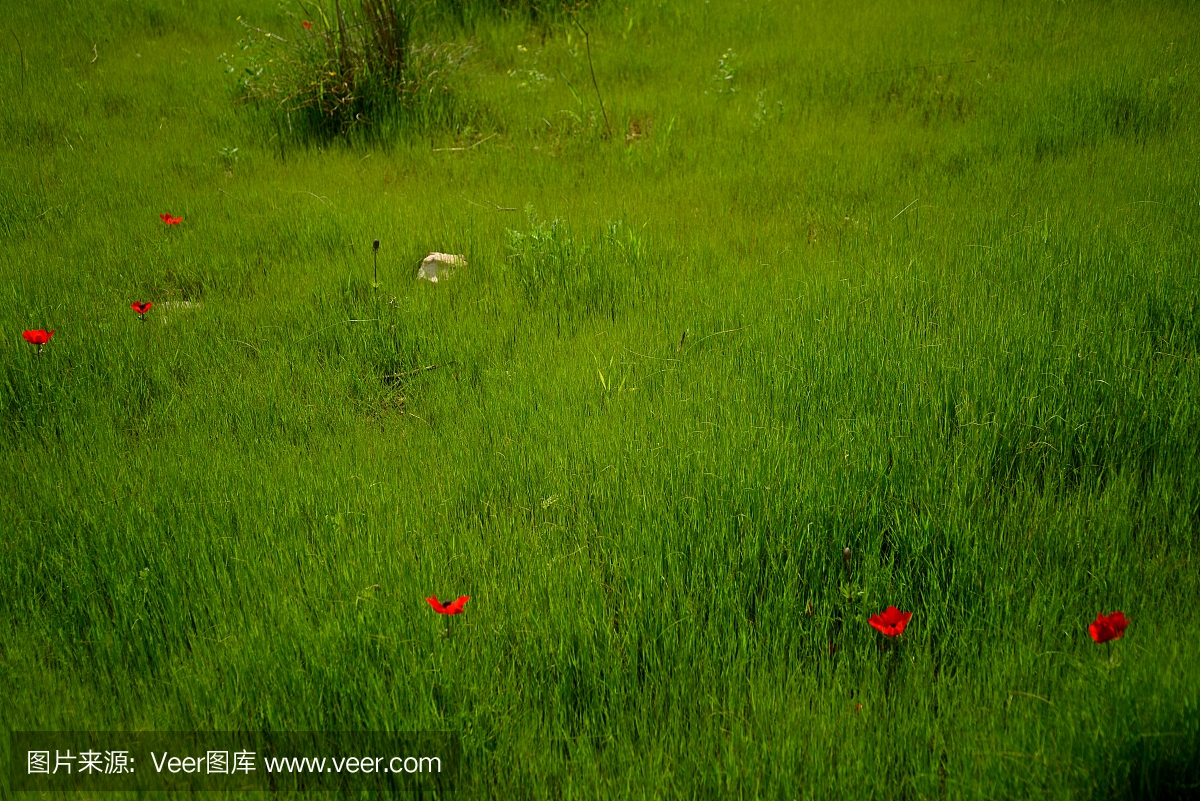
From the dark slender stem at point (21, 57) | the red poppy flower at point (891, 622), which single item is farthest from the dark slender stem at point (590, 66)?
the red poppy flower at point (891, 622)

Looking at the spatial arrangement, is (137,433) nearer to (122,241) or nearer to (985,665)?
(122,241)

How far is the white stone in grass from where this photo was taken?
164 inches

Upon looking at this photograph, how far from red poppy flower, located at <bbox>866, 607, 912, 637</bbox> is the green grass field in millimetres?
149

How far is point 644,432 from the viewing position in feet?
9.44

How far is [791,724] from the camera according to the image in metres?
1.84

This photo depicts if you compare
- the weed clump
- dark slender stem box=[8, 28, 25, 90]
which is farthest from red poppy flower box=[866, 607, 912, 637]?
dark slender stem box=[8, 28, 25, 90]

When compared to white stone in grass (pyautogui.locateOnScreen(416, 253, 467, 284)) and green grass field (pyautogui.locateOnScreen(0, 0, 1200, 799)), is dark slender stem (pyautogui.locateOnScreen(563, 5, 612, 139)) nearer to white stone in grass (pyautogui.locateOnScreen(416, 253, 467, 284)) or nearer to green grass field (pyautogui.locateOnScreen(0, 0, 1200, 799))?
green grass field (pyautogui.locateOnScreen(0, 0, 1200, 799))

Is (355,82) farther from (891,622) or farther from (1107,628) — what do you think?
(1107,628)

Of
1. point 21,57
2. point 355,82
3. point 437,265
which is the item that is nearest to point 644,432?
point 437,265

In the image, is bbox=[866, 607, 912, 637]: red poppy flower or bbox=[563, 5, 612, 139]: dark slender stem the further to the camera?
bbox=[563, 5, 612, 139]: dark slender stem

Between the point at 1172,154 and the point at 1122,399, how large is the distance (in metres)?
2.71

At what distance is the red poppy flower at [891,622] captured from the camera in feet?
6.17

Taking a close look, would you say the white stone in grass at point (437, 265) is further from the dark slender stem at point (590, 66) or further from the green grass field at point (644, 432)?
the dark slender stem at point (590, 66)

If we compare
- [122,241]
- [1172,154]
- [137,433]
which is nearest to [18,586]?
[137,433]
